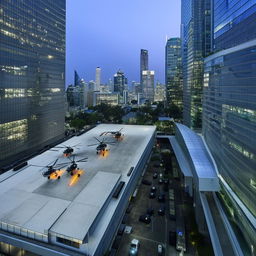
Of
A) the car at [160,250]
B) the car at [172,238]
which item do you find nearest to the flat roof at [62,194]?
the car at [160,250]

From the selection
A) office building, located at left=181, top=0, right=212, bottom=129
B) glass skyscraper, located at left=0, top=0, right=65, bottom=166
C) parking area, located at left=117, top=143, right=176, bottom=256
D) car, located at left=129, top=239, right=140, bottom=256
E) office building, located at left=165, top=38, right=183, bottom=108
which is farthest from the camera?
office building, located at left=165, top=38, right=183, bottom=108

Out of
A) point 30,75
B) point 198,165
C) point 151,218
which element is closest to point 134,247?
point 151,218

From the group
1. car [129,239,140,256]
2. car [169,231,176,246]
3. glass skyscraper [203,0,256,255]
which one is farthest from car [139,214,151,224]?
glass skyscraper [203,0,256,255]

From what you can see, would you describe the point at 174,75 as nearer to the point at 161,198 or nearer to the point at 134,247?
the point at 161,198

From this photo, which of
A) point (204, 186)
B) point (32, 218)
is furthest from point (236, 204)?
point (32, 218)

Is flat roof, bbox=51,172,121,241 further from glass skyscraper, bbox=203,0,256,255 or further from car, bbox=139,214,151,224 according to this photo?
glass skyscraper, bbox=203,0,256,255

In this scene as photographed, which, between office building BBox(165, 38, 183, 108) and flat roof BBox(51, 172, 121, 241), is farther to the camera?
office building BBox(165, 38, 183, 108)

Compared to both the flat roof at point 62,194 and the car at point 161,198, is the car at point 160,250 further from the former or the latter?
the car at point 161,198

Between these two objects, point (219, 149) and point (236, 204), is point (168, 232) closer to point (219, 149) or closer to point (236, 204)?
point (236, 204)
